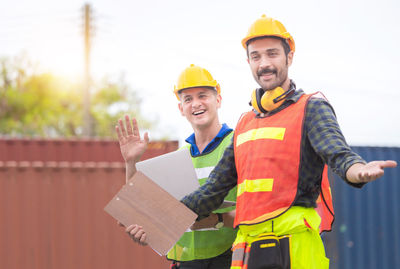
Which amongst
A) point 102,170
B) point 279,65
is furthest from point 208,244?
point 102,170

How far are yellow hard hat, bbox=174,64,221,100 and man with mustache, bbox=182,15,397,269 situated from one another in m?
0.98

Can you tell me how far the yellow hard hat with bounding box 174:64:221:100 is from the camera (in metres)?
3.29

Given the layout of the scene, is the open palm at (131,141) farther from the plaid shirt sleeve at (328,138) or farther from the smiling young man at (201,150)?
the plaid shirt sleeve at (328,138)

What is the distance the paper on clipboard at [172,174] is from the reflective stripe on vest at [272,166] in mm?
645

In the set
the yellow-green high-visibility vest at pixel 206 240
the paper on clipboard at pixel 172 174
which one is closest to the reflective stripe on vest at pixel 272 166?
the paper on clipboard at pixel 172 174

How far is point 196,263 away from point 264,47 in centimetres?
143

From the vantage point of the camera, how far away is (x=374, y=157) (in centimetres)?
767

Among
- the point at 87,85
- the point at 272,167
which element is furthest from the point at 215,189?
the point at 87,85

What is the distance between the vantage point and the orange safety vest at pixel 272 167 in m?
2.12

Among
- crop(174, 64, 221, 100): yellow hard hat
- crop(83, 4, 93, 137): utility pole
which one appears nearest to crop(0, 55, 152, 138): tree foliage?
crop(83, 4, 93, 137): utility pole

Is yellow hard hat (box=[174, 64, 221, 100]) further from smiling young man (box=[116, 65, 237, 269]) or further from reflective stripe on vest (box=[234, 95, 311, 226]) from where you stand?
reflective stripe on vest (box=[234, 95, 311, 226])

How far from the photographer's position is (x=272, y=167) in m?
2.13

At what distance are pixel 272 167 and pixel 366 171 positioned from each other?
1.42 feet

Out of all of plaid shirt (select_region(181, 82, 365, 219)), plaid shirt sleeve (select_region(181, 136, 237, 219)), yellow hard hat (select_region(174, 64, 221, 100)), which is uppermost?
yellow hard hat (select_region(174, 64, 221, 100))
